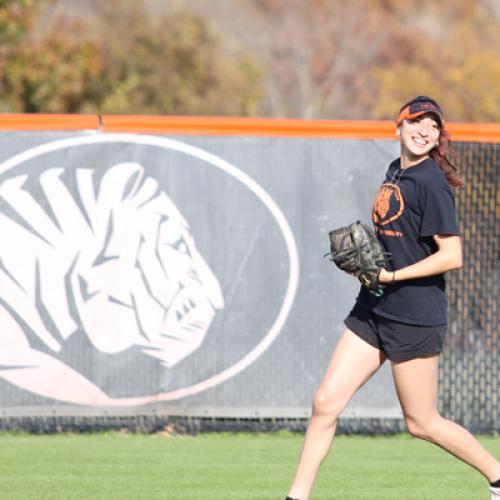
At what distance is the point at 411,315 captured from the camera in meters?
5.44

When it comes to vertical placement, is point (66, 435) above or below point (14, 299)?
below

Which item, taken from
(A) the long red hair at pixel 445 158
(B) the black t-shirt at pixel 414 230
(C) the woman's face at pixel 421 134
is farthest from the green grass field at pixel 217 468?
(C) the woman's face at pixel 421 134

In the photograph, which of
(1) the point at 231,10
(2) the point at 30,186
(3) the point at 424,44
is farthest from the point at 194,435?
(1) the point at 231,10

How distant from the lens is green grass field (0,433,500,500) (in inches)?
250

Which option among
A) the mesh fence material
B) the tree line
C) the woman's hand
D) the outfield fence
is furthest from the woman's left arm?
the tree line

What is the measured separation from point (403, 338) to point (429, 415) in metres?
0.37

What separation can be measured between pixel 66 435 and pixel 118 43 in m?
26.9

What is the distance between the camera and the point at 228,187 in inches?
321

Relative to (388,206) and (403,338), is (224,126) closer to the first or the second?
(388,206)

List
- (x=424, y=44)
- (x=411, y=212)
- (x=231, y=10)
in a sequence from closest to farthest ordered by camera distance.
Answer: (x=411, y=212) → (x=424, y=44) → (x=231, y=10)

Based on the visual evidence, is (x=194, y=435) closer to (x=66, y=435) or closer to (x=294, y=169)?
(x=66, y=435)

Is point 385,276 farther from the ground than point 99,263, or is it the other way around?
point 385,276

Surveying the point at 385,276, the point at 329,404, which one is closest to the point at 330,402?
the point at 329,404

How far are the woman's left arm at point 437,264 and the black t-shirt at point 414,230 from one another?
5 centimetres
